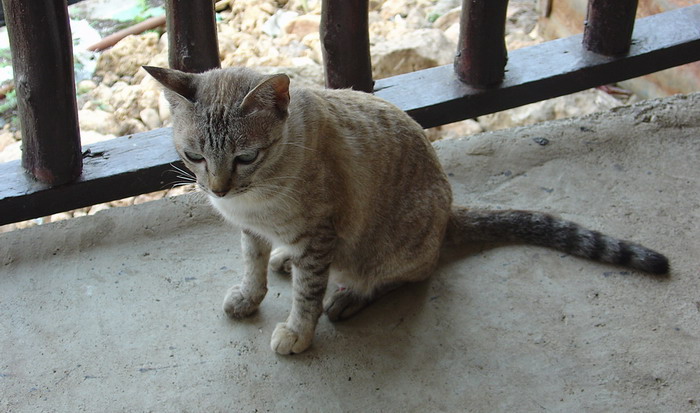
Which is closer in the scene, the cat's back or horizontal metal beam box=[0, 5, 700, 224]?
the cat's back

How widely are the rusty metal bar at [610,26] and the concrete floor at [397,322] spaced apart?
59cm

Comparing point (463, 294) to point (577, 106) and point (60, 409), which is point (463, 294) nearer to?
point (60, 409)

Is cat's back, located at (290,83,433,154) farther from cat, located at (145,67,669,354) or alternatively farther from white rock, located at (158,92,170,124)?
white rock, located at (158,92,170,124)

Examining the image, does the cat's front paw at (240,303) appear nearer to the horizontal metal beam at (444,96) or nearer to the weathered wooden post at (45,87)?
the horizontal metal beam at (444,96)

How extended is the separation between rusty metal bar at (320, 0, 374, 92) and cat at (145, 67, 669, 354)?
1.89 feet

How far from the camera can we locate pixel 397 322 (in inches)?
114

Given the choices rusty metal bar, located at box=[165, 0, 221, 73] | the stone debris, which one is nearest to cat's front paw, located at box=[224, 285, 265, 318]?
rusty metal bar, located at box=[165, 0, 221, 73]

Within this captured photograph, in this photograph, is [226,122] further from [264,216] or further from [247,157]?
[264,216]

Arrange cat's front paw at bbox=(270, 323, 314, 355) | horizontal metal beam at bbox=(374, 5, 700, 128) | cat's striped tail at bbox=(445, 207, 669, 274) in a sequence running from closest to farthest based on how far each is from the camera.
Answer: cat's front paw at bbox=(270, 323, 314, 355) → cat's striped tail at bbox=(445, 207, 669, 274) → horizontal metal beam at bbox=(374, 5, 700, 128)

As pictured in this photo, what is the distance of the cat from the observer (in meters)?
2.34

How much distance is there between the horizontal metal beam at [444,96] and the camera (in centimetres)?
319

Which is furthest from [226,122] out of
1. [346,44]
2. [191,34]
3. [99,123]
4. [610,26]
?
[99,123]

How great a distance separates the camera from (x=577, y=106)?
5.09m

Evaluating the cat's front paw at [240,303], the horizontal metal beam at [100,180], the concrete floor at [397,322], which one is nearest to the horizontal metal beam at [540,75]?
the concrete floor at [397,322]
